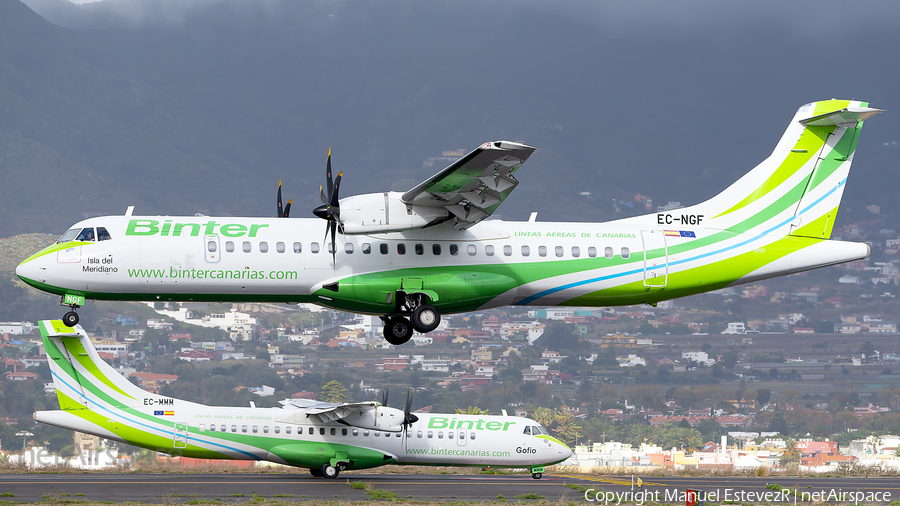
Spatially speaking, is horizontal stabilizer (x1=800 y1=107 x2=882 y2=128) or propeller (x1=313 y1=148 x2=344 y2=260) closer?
propeller (x1=313 y1=148 x2=344 y2=260)

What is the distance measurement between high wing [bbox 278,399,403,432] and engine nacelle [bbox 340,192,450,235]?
89.5ft

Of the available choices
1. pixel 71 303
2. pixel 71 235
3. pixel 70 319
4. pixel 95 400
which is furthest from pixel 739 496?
pixel 95 400

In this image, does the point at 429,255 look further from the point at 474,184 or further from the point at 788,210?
the point at 788,210

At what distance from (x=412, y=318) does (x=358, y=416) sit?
86.5 ft

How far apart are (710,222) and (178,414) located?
3356 centimetres

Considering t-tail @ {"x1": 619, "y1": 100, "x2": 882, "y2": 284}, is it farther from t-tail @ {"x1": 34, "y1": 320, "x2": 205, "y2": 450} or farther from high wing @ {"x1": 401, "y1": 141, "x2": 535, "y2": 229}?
t-tail @ {"x1": 34, "y1": 320, "x2": 205, "y2": 450}

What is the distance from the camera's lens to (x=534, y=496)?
43812mm

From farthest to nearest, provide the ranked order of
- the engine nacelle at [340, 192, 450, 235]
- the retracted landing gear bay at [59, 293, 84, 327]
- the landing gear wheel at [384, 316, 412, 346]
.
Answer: the landing gear wheel at [384, 316, 412, 346]
the retracted landing gear bay at [59, 293, 84, 327]
the engine nacelle at [340, 192, 450, 235]

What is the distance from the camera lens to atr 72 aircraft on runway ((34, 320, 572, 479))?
5322 centimetres

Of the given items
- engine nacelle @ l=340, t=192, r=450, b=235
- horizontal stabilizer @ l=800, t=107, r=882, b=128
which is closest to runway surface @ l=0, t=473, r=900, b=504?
engine nacelle @ l=340, t=192, r=450, b=235

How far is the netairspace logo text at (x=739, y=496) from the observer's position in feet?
144

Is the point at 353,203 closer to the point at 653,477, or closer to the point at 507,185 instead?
the point at 507,185

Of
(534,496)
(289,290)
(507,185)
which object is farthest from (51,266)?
(534,496)

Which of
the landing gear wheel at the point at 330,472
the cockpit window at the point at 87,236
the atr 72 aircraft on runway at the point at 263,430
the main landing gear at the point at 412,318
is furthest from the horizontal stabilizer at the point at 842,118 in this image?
the landing gear wheel at the point at 330,472
